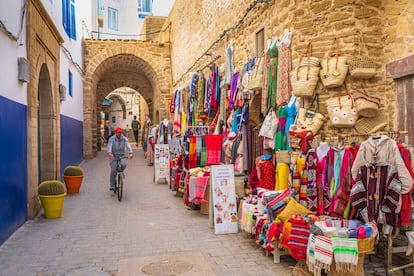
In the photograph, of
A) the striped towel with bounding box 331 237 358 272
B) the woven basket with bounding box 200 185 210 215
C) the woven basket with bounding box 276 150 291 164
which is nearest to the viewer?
the striped towel with bounding box 331 237 358 272

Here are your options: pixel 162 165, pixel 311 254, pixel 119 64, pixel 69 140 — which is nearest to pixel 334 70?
pixel 311 254

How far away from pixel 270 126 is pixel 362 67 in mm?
1681

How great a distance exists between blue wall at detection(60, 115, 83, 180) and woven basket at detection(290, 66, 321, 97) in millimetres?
7129

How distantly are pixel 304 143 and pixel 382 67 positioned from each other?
62.7 inches

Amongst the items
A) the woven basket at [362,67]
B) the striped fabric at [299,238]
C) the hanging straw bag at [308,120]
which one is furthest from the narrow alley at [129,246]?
the woven basket at [362,67]

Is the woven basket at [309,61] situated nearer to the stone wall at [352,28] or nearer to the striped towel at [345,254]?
the stone wall at [352,28]

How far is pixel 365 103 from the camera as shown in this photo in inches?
201

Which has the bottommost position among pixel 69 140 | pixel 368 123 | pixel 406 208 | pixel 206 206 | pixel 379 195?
pixel 206 206

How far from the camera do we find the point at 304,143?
17.3ft

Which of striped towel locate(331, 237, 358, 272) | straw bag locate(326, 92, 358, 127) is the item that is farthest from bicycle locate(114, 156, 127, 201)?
striped towel locate(331, 237, 358, 272)

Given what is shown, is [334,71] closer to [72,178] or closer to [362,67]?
[362,67]

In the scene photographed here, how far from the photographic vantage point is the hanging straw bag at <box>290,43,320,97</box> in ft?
17.9

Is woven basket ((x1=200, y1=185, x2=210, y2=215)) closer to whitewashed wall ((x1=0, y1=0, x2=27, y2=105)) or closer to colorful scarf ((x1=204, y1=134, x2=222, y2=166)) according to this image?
colorful scarf ((x1=204, y1=134, x2=222, y2=166))

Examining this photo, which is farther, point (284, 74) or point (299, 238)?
Answer: point (284, 74)
